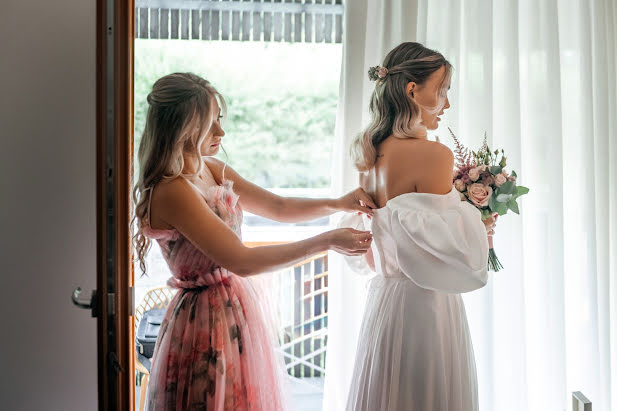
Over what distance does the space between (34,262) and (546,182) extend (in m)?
1.91

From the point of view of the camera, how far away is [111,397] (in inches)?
47.9

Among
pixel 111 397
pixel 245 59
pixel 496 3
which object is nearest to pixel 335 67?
pixel 245 59

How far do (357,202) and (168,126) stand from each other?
674 mm

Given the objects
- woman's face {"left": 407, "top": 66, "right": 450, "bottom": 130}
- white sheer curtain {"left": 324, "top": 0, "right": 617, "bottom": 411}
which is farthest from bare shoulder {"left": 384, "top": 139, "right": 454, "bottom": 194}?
white sheer curtain {"left": 324, "top": 0, "right": 617, "bottom": 411}

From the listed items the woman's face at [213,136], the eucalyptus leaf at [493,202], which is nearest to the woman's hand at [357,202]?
the eucalyptus leaf at [493,202]

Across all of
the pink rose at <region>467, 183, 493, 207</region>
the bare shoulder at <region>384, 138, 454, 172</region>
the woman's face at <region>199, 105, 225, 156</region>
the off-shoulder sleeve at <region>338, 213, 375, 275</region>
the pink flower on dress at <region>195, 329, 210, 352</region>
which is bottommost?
the pink flower on dress at <region>195, 329, 210, 352</region>

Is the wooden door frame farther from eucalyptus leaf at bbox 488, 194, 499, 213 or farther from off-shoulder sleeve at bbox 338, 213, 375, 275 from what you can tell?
eucalyptus leaf at bbox 488, 194, 499, 213

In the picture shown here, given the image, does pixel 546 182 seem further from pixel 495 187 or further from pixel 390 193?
pixel 390 193

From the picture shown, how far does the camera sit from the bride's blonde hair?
5.35ft

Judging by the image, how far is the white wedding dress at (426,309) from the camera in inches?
59.5

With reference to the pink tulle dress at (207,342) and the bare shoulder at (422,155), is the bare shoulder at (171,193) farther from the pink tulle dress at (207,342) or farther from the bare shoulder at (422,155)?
the bare shoulder at (422,155)

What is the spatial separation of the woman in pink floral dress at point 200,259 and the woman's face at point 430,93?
419 millimetres

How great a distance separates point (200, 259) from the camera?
155cm

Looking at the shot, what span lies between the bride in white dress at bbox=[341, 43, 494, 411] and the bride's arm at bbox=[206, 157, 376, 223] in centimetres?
18
